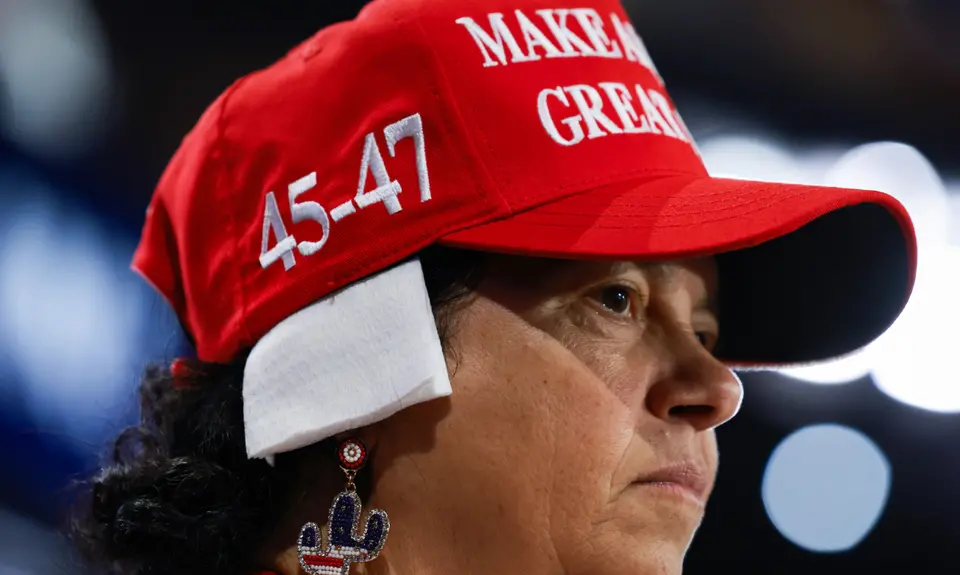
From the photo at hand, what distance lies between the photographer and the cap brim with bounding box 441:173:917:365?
33.0 inches

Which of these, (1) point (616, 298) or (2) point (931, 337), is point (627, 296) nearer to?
(1) point (616, 298)

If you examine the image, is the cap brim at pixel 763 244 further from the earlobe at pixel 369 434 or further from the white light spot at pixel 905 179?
the white light spot at pixel 905 179

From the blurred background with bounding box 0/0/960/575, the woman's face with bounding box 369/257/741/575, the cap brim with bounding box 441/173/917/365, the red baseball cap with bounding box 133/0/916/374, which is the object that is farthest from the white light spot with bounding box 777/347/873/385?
the woman's face with bounding box 369/257/741/575

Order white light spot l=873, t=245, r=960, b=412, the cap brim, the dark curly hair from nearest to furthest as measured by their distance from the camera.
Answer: the cap brim, the dark curly hair, white light spot l=873, t=245, r=960, b=412

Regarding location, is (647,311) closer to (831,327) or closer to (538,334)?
(538,334)

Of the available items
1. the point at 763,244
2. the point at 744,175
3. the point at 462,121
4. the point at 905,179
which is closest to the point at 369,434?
the point at 462,121

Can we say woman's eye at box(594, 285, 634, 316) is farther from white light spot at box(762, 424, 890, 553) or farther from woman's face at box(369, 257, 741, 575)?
white light spot at box(762, 424, 890, 553)

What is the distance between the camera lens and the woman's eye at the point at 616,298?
0.91 m

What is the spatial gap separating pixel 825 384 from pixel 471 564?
99cm

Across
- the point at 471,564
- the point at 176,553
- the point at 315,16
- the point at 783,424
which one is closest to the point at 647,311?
the point at 471,564

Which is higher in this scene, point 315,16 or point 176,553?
point 315,16

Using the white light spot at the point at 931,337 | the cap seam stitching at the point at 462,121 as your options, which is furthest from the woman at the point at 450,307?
the white light spot at the point at 931,337

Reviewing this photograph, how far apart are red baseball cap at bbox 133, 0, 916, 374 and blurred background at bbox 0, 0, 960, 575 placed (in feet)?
2.02

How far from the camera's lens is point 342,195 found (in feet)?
2.91
